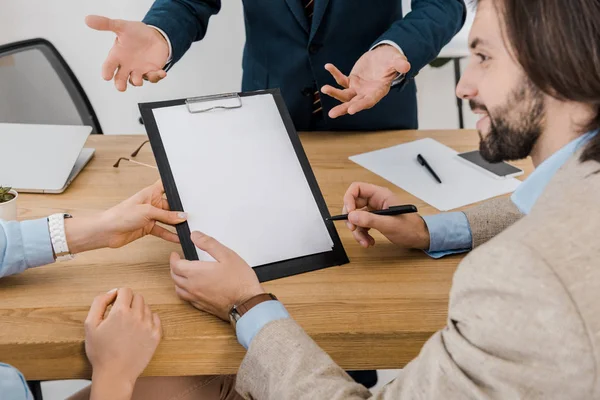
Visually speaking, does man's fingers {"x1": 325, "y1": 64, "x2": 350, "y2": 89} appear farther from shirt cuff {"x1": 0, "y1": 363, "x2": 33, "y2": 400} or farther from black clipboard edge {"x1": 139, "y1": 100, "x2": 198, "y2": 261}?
shirt cuff {"x1": 0, "y1": 363, "x2": 33, "y2": 400}

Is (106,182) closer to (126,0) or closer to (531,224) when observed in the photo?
(531,224)

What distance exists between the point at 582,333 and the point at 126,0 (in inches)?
105

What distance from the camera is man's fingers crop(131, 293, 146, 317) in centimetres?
105

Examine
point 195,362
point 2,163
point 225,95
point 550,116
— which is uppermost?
point 550,116

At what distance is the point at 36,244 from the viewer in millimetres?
1155

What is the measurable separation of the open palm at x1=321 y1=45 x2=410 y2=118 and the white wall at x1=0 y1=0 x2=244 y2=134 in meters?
1.44

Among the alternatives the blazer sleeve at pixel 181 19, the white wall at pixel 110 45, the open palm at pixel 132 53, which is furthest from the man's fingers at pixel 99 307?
the white wall at pixel 110 45

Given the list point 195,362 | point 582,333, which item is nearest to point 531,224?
point 582,333

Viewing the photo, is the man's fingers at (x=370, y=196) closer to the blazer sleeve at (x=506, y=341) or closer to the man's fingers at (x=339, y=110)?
the man's fingers at (x=339, y=110)

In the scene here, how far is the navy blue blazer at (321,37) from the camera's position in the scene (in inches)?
68.1

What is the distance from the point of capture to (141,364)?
1024 mm

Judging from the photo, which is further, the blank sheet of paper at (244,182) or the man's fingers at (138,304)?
the blank sheet of paper at (244,182)

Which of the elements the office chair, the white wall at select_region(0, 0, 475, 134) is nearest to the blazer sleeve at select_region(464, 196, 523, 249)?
the office chair

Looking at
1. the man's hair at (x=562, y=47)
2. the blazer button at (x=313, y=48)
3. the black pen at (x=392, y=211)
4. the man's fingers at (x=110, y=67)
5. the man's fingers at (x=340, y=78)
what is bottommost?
the black pen at (x=392, y=211)
